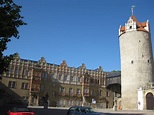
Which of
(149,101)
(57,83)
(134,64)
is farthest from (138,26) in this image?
(57,83)

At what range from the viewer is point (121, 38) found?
5447cm

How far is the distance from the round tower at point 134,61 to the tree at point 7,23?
38.6 metres

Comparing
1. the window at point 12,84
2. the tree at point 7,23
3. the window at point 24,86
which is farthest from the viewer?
the window at point 24,86

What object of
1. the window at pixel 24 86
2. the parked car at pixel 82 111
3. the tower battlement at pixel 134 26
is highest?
the tower battlement at pixel 134 26

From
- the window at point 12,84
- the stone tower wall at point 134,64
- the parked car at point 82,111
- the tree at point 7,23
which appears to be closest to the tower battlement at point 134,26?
the stone tower wall at point 134,64

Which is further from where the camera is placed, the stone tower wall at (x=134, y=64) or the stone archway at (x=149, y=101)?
the stone tower wall at (x=134, y=64)

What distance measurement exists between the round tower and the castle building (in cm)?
1412

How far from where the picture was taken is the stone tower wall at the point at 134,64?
4872 cm

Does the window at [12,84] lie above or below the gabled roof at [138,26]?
below

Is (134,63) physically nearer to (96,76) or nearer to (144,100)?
(144,100)

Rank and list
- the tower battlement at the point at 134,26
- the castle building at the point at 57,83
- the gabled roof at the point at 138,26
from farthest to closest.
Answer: the castle building at the point at 57,83
the tower battlement at the point at 134,26
the gabled roof at the point at 138,26

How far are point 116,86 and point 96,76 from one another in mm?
6994

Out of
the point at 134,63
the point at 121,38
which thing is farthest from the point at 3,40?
the point at 121,38

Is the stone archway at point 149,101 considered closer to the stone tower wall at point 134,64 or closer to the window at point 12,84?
the stone tower wall at point 134,64
